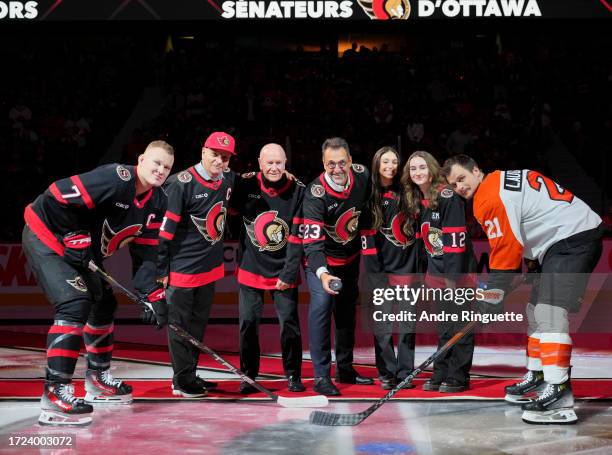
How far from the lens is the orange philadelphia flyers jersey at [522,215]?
5133mm

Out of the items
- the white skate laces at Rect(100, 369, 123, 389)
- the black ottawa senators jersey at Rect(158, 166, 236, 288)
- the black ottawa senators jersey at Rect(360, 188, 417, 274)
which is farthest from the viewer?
the black ottawa senators jersey at Rect(360, 188, 417, 274)

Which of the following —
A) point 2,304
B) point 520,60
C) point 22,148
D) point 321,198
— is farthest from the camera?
point 520,60

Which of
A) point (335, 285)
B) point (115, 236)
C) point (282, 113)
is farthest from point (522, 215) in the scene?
point (282, 113)

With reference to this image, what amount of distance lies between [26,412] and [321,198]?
2.26 m

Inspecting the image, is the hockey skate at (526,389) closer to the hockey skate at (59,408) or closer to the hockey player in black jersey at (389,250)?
the hockey player in black jersey at (389,250)

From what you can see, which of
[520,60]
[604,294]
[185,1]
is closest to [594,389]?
[604,294]

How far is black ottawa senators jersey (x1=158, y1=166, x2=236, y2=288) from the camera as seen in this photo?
232 inches

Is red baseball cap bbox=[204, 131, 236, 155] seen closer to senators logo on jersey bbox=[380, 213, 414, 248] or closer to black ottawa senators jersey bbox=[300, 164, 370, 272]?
black ottawa senators jersey bbox=[300, 164, 370, 272]

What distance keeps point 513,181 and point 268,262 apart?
175cm

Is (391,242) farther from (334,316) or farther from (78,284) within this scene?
(78,284)

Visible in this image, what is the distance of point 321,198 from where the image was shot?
5.96 metres

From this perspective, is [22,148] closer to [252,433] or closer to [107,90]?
[107,90]

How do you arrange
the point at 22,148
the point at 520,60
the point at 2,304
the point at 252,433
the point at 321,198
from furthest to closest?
the point at 520,60 → the point at 22,148 → the point at 2,304 → the point at 321,198 → the point at 252,433

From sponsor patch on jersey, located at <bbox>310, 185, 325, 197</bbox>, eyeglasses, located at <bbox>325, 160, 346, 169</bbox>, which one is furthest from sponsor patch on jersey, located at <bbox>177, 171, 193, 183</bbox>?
eyeglasses, located at <bbox>325, 160, 346, 169</bbox>
